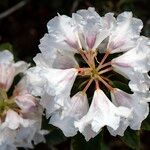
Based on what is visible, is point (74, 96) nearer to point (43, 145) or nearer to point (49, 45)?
point (49, 45)

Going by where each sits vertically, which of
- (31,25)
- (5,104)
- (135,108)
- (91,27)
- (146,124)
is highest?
(91,27)

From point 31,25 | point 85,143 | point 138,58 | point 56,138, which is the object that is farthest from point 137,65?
point 31,25

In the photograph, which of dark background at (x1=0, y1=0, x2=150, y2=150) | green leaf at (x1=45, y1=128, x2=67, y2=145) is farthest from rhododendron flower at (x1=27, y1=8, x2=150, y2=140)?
dark background at (x1=0, y1=0, x2=150, y2=150)

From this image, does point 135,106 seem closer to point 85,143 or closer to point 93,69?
point 93,69

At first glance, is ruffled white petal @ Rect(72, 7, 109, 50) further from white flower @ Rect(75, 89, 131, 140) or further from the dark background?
the dark background

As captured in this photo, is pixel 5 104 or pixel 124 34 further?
pixel 5 104

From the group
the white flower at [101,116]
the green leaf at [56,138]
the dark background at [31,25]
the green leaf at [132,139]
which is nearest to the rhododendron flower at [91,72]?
the white flower at [101,116]
